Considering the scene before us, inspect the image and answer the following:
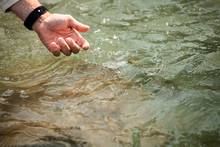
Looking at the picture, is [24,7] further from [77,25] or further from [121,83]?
[121,83]

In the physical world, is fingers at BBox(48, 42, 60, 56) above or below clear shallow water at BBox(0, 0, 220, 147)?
above

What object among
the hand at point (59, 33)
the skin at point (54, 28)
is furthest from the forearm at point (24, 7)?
the hand at point (59, 33)

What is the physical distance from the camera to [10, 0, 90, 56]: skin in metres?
2.99

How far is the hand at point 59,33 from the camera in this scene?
2.98 meters

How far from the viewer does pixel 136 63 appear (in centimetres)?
412

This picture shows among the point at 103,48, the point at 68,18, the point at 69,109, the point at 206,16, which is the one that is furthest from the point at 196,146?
the point at 206,16

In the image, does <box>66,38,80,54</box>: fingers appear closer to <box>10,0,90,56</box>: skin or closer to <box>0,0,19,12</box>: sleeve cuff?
<box>10,0,90,56</box>: skin

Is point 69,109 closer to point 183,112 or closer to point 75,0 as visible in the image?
point 183,112

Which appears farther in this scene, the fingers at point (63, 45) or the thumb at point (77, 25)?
the thumb at point (77, 25)

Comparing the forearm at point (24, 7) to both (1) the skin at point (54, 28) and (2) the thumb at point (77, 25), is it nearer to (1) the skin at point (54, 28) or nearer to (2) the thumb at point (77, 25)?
(1) the skin at point (54, 28)

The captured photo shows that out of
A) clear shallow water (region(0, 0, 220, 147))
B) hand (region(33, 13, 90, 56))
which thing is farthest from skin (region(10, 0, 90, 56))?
clear shallow water (region(0, 0, 220, 147))

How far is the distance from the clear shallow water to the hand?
0.61 m

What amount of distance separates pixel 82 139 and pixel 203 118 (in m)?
1.00

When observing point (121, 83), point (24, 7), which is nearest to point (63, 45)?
point (24, 7)
